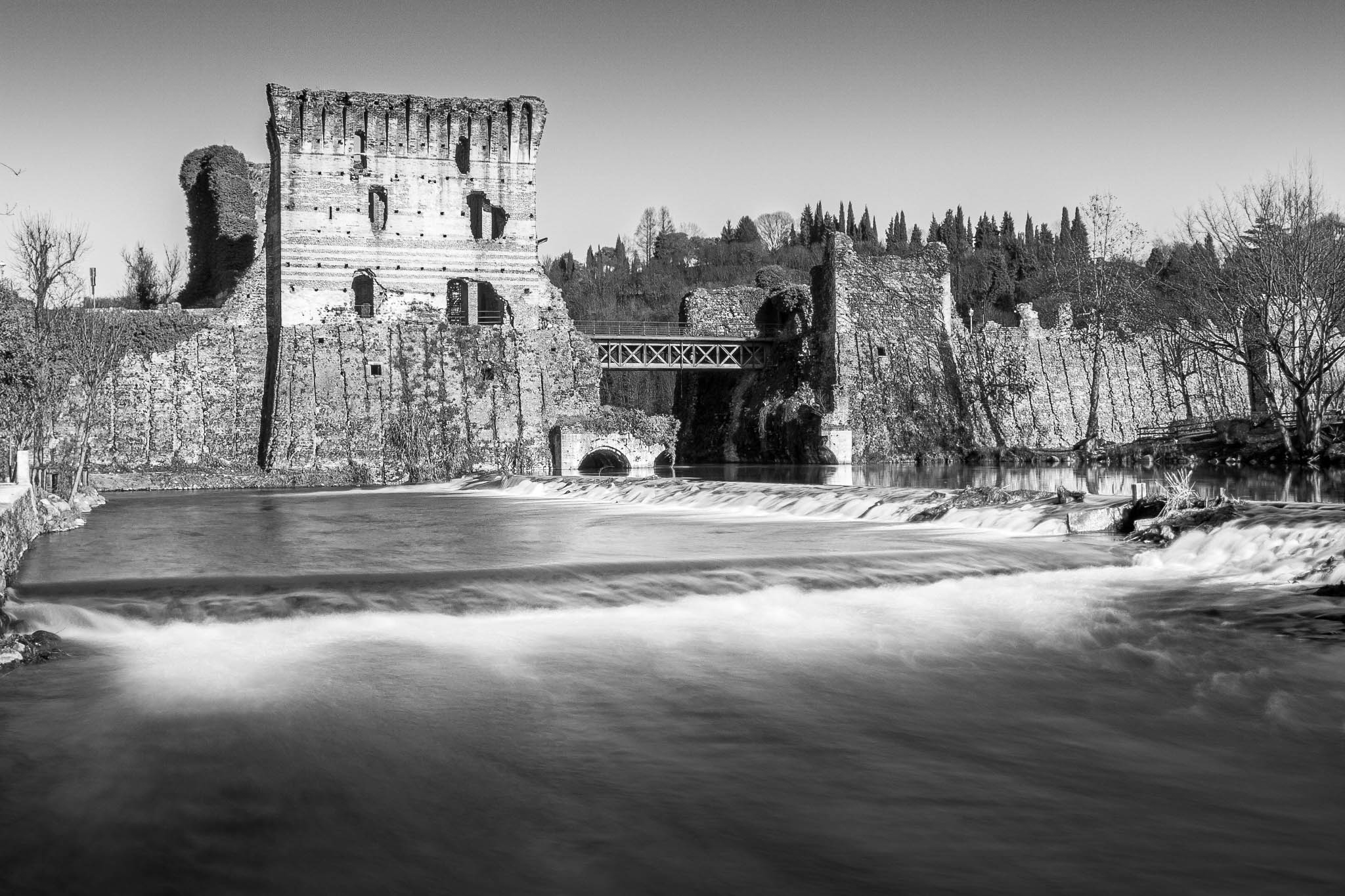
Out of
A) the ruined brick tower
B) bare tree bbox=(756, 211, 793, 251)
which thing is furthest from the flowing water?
bare tree bbox=(756, 211, 793, 251)

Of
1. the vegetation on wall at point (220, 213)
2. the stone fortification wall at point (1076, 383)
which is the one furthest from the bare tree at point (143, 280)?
the stone fortification wall at point (1076, 383)

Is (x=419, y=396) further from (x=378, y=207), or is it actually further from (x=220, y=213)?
(x=220, y=213)

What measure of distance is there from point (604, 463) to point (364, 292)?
1015 centimetres

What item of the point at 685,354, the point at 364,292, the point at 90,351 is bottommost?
the point at 90,351

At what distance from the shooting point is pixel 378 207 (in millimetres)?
39125

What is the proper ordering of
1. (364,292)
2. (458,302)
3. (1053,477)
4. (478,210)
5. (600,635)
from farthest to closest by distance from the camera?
(478,210)
(458,302)
(364,292)
(1053,477)
(600,635)

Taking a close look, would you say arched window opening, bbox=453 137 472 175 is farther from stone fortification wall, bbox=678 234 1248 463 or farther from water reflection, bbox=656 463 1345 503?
water reflection, bbox=656 463 1345 503

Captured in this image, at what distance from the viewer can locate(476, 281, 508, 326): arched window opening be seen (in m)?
39.8

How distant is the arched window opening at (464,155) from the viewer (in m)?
39.5

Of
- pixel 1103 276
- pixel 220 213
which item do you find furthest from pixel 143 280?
pixel 1103 276

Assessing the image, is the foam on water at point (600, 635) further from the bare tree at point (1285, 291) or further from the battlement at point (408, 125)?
the battlement at point (408, 125)

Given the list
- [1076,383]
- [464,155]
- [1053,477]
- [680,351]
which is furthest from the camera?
[1076,383]

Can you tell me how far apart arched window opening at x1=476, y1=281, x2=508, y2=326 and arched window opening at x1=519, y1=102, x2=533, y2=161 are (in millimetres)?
4713

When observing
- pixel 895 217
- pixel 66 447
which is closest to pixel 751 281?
pixel 895 217
